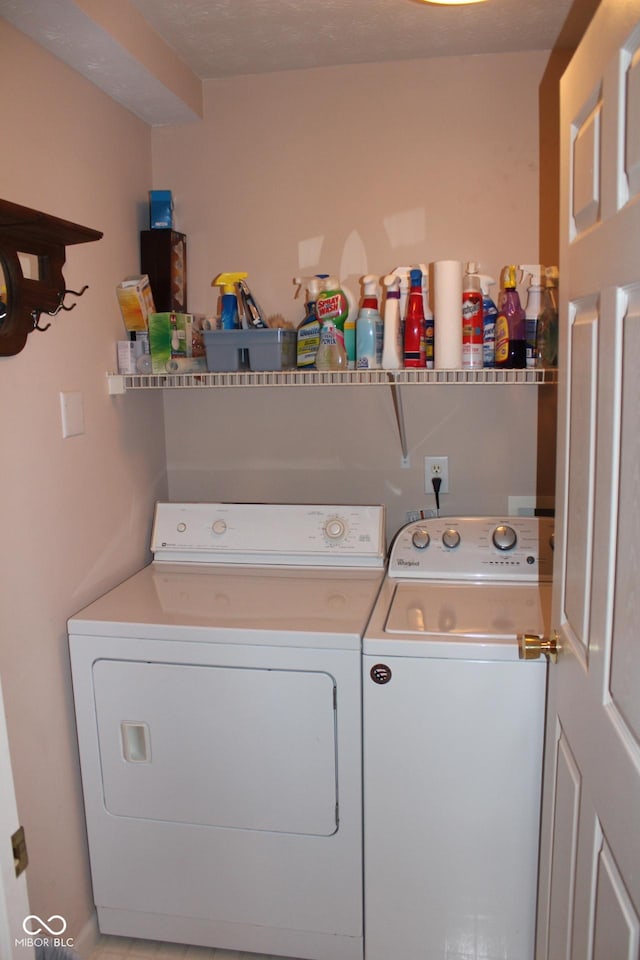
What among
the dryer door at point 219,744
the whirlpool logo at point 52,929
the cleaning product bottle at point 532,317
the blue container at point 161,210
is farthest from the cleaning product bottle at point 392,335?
the whirlpool logo at point 52,929

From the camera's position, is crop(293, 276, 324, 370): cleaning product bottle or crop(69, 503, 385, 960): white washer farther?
crop(293, 276, 324, 370): cleaning product bottle

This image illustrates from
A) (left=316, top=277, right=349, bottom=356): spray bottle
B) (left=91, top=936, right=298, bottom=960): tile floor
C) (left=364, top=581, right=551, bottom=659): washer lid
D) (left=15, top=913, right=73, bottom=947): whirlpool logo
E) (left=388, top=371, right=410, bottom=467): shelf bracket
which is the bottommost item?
(left=91, top=936, right=298, bottom=960): tile floor

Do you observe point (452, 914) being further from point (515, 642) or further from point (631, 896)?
point (631, 896)

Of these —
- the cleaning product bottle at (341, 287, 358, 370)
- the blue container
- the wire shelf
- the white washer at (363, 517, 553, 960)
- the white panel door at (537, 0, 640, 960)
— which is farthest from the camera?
the blue container

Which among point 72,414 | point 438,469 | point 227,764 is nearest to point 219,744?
point 227,764

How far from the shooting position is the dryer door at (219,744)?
1.75 meters

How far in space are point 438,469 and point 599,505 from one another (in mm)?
1297

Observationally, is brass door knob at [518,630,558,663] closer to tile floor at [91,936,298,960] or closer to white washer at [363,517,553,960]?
white washer at [363,517,553,960]

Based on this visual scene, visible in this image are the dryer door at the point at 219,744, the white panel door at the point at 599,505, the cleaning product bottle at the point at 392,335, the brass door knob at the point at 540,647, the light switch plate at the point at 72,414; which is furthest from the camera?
the cleaning product bottle at the point at 392,335

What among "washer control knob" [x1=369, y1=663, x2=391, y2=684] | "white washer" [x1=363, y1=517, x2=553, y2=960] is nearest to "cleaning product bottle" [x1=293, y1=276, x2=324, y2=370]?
"white washer" [x1=363, y1=517, x2=553, y2=960]

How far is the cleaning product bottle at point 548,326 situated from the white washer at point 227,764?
810mm

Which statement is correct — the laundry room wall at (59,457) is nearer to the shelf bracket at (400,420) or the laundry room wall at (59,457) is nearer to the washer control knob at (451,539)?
the shelf bracket at (400,420)

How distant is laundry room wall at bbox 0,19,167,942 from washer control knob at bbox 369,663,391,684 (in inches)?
31.8

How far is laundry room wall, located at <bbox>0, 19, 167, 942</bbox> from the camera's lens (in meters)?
1.65
